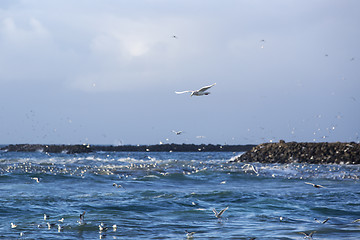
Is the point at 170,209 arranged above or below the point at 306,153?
below

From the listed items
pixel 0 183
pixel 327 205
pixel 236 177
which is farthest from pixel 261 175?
pixel 0 183

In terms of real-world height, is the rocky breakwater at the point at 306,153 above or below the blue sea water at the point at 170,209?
above

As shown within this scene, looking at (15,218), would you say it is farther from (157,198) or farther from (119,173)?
(119,173)

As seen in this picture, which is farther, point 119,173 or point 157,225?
point 119,173

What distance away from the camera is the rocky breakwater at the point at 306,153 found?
39.4 meters

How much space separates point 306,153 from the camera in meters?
42.6

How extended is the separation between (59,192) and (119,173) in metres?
9.87

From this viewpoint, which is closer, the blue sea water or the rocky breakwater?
the blue sea water

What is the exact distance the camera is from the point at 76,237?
431 inches

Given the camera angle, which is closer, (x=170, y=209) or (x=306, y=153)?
(x=170, y=209)

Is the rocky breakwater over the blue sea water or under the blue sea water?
over

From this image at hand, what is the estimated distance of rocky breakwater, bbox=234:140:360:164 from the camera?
129 feet

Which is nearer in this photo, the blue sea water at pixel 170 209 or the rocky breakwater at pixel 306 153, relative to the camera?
the blue sea water at pixel 170 209

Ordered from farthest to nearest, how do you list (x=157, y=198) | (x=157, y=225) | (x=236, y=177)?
(x=236, y=177), (x=157, y=198), (x=157, y=225)
